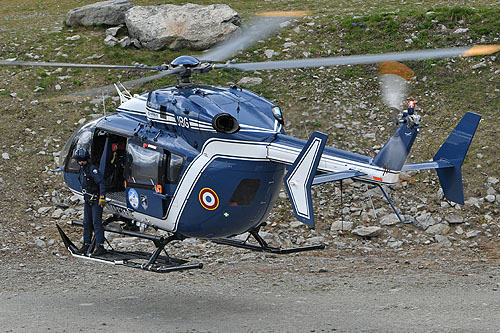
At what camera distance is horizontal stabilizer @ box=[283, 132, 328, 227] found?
8758 millimetres

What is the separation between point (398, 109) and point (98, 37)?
978 cm

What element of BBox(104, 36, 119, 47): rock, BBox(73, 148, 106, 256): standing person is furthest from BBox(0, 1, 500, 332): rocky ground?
BBox(73, 148, 106, 256): standing person

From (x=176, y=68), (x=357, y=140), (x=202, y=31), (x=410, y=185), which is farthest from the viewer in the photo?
(x=202, y=31)

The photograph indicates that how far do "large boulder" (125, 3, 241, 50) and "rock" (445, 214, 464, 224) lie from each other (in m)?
9.10

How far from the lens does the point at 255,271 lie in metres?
13.0

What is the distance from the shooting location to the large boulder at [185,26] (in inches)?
814

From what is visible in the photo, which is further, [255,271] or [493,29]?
[493,29]

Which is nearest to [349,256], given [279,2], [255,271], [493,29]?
[255,271]

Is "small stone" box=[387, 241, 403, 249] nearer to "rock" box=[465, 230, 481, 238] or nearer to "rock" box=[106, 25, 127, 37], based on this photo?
"rock" box=[465, 230, 481, 238]

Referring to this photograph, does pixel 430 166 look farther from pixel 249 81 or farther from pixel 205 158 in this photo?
pixel 249 81

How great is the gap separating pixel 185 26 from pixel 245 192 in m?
12.1

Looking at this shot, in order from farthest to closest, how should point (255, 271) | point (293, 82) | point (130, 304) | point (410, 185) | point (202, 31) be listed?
point (202, 31)
point (293, 82)
point (410, 185)
point (255, 271)
point (130, 304)

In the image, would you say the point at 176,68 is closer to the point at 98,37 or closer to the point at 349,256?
the point at 349,256

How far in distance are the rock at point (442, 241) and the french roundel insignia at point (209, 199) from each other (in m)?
5.92
